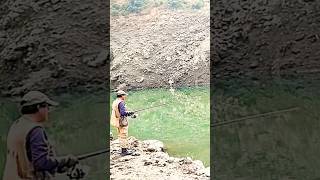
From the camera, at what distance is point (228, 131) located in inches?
241

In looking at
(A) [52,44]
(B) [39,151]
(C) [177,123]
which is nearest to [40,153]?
(B) [39,151]

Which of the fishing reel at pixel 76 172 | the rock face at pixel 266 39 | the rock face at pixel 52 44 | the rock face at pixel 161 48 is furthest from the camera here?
the rock face at pixel 161 48

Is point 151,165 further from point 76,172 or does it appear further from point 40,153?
point 40,153

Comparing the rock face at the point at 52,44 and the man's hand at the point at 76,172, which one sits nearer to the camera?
the man's hand at the point at 76,172

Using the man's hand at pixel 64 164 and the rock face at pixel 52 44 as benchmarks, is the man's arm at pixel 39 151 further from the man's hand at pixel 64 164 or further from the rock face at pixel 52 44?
the rock face at pixel 52 44

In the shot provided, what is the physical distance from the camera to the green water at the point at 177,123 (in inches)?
235

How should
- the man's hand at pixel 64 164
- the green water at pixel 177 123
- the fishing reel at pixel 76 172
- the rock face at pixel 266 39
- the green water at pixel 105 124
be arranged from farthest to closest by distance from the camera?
the rock face at pixel 266 39 < the green water at pixel 177 123 < the green water at pixel 105 124 < the fishing reel at pixel 76 172 < the man's hand at pixel 64 164

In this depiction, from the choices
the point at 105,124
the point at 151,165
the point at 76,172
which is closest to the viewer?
the point at 76,172

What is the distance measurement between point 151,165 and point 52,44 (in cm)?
217

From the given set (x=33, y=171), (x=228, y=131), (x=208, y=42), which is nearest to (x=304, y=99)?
(x=228, y=131)

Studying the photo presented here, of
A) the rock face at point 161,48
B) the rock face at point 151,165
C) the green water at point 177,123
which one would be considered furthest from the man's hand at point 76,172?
the rock face at point 161,48

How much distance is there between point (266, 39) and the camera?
24.0ft

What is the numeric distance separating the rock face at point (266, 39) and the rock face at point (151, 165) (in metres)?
1.74

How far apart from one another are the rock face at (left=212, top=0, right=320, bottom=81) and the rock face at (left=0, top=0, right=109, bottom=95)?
1804mm
